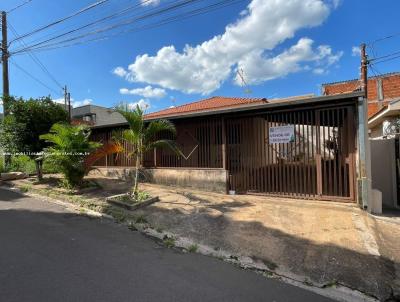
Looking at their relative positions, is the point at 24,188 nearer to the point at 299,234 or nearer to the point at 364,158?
the point at 299,234

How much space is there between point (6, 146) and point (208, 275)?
36.9 feet

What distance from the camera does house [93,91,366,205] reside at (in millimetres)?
7844

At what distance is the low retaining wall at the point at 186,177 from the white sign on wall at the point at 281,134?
182cm

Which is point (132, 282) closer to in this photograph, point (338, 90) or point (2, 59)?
point (2, 59)

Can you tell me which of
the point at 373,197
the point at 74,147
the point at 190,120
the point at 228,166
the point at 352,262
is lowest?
the point at 352,262

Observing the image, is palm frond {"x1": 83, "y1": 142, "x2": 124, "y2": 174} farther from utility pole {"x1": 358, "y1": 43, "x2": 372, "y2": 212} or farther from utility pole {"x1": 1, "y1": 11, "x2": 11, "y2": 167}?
utility pole {"x1": 358, "y1": 43, "x2": 372, "y2": 212}

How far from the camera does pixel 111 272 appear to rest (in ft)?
13.2

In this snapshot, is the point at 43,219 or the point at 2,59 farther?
A: the point at 2,59

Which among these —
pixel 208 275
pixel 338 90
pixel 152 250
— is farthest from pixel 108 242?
pixel 338 90

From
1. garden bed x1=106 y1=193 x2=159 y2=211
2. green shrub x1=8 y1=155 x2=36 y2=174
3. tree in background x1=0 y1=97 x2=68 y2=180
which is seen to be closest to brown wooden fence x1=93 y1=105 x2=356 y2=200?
garden bed x1=106 y1=193 x2=159 y2=211

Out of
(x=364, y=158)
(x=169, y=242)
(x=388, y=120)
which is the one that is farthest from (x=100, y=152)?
(x=388, y=120)

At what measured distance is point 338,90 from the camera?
2638cm

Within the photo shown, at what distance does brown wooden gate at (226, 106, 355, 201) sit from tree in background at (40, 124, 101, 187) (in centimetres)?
479

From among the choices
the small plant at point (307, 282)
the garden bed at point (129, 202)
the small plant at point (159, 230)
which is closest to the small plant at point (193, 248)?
the small plant at point (159, 230)
